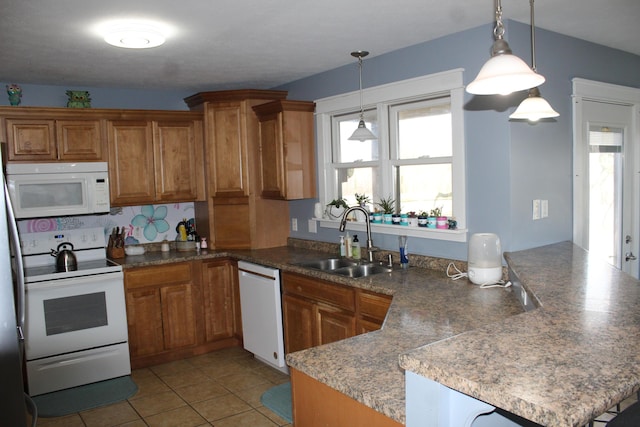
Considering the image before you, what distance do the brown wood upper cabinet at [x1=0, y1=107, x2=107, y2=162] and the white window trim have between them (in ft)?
5.94

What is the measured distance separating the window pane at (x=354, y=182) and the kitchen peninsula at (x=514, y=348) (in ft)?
4.36

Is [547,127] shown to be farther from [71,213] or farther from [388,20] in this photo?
[71,213]

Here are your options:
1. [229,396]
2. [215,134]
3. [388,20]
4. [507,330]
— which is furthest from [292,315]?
[507,330]

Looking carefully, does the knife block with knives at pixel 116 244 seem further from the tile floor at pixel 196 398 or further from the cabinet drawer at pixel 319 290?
the cabinet drawer at pixel 319 290

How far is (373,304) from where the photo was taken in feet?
9.87

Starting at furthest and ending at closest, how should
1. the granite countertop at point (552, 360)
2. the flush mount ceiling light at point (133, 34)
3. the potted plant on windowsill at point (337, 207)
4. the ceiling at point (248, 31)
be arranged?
the potted plant on windowsill at point (337, 207) → the flush mount ceiling light at point (133, 34) → the ceiling at point (248, 31) → the granite countertop at point (552, 360)

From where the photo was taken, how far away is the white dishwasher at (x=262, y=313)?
3877 mm

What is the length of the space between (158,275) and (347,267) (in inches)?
62.4

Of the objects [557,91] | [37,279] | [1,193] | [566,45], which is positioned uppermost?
[566,45]

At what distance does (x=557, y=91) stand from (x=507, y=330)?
229cm

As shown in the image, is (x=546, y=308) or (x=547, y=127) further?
(x=547, y=127)

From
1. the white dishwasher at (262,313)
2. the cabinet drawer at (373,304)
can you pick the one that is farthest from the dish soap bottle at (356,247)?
the cabinet drawer at (373,304)

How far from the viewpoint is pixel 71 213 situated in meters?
4.09

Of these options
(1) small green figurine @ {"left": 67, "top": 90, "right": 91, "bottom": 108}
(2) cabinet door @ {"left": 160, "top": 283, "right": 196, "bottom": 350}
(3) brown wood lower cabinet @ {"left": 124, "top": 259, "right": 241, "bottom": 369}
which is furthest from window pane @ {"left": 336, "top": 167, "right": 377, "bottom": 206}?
(1) small green figurine @ {"left": 67, "top": 90, "right": 91, "bottom": 108}
